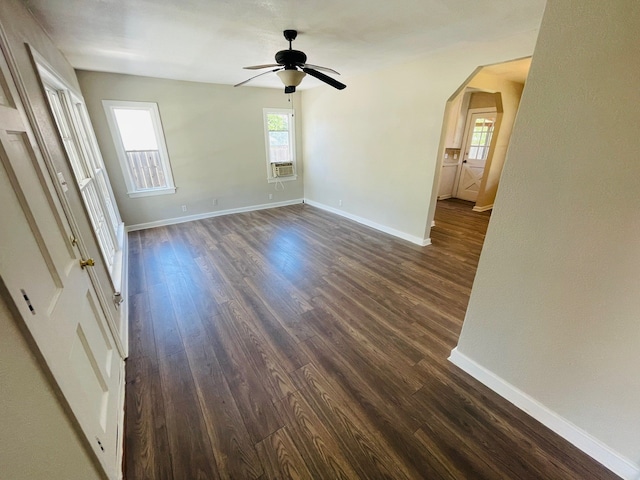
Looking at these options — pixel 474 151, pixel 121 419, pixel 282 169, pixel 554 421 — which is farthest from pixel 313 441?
pixel 474 151

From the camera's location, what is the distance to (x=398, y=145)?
3.93 m

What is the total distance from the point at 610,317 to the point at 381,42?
118 inches

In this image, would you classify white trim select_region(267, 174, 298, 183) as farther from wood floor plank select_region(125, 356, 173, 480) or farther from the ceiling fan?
wood floor plank select_region(125, 356, 173, 480)

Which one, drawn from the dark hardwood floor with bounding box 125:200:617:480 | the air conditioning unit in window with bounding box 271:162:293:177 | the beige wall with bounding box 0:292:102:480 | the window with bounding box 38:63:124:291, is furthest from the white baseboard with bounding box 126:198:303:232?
the beige wall with bounding box 0:292:102:480

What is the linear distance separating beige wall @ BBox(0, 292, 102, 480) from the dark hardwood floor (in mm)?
664

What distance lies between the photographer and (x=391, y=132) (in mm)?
3965

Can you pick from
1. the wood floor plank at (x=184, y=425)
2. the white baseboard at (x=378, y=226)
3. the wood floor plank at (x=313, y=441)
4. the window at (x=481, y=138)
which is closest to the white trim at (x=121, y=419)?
the wood floor plank at (x=184, y=425)

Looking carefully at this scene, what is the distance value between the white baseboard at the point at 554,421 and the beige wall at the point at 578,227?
1.2 inches

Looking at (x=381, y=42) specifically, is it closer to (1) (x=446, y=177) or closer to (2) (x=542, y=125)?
(2) (x=542, y=125)

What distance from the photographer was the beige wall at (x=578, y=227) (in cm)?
105

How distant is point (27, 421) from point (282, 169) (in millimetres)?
5527

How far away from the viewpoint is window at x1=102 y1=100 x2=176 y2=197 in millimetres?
4051

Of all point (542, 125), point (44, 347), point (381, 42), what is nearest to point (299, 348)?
point (44, 347)

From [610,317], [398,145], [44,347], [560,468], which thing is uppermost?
[398,145]
